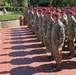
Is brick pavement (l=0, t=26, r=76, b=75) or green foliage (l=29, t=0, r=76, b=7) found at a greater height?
green foliage (l=29, t=0, r=76, b=7)

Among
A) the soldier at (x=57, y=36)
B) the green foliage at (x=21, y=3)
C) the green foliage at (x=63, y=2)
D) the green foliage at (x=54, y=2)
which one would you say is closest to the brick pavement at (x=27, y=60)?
the soldier at (x=57, y=36)

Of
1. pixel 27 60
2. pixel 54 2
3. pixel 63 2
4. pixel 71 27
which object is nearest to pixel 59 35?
pixel 71 27

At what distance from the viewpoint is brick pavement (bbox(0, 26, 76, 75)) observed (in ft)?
30.9

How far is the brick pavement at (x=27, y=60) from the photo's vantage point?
371 inches

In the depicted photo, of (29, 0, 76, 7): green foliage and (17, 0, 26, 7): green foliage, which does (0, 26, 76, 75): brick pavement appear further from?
(17, 0, 26, 7): green foliage

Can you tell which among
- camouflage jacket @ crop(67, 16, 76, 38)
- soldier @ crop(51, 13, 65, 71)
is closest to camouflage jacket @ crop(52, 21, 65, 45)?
soldier @ crop(51, 13, 65, 71)

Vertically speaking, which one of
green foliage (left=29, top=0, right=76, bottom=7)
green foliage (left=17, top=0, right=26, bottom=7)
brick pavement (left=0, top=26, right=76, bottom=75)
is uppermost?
green foliage (left=29, top=0, right=76, bottom=7)

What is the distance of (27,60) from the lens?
10.9 metres

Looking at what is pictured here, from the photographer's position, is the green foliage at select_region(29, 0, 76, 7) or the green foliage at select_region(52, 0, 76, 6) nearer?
the green foliage at select_region(52, 0, 76, 6)

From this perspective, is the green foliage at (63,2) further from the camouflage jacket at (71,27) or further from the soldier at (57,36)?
the soldier at (57,36)

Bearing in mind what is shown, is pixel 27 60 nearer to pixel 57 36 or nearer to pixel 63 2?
pixel 57 36

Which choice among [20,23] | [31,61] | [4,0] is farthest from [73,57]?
[4,0]

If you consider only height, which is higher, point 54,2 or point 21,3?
point 54,2

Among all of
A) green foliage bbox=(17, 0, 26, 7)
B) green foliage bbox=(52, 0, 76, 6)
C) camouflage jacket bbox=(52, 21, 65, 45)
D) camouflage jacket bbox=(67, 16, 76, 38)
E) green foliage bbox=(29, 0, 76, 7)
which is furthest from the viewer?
green foliage bbox=(17, 0, 26, 7)
